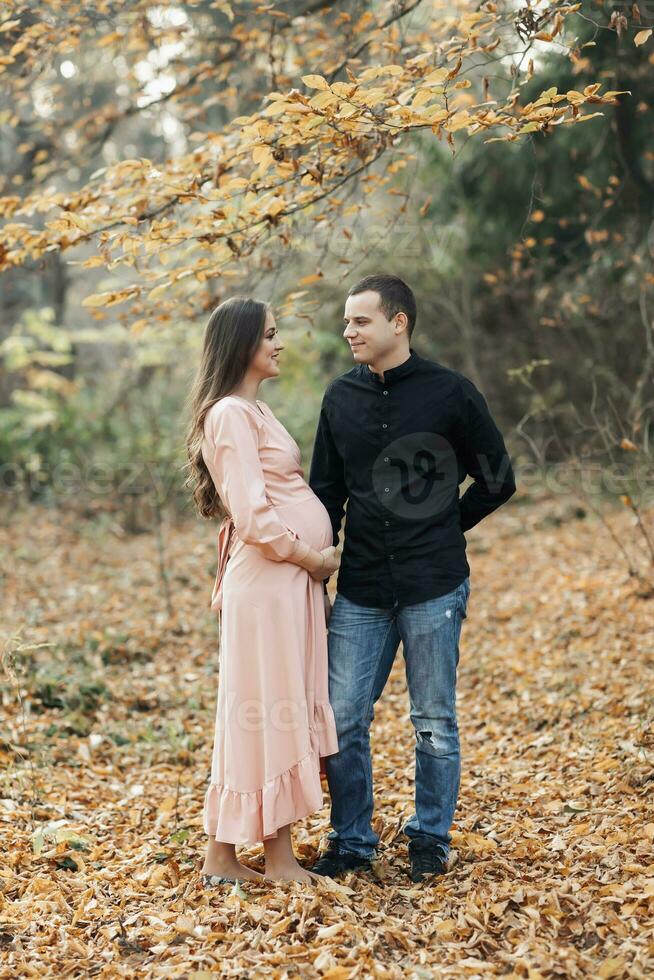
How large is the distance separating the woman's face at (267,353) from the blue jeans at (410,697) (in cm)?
89

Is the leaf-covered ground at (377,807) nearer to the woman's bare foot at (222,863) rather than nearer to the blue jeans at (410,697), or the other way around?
the woman's bare foot at (222,863)

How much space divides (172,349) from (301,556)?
875cm

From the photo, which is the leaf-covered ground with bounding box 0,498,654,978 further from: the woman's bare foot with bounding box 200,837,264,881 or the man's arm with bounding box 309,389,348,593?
the man's arm with bounding box 309,389,348,593

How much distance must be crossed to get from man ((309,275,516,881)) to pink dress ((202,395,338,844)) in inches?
6.7

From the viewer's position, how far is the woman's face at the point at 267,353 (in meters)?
3.42

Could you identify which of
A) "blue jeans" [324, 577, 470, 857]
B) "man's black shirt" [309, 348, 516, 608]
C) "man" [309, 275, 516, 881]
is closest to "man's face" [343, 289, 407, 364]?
"man" [309, 275, 516, 881]

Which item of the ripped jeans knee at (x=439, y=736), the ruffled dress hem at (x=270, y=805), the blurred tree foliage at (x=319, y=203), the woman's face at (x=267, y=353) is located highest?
the blurred tree foliage at (x=319, y=203)

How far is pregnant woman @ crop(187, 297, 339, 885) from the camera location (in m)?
3.28

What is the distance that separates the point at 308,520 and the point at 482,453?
0.69 meters

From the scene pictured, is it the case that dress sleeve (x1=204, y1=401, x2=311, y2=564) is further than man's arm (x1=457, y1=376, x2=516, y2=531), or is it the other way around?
man's arm (x1=457, y1=376, x2=516, y2=531)

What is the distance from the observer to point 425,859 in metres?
3.47

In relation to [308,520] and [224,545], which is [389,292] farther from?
[224,545]

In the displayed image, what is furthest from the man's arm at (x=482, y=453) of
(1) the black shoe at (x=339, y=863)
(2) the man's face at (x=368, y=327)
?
(1) the black shoe at (x=339, y=863)

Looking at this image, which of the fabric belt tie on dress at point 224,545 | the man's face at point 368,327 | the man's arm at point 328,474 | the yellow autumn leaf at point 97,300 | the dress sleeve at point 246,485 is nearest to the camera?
the dress sleeve at point 246,485
